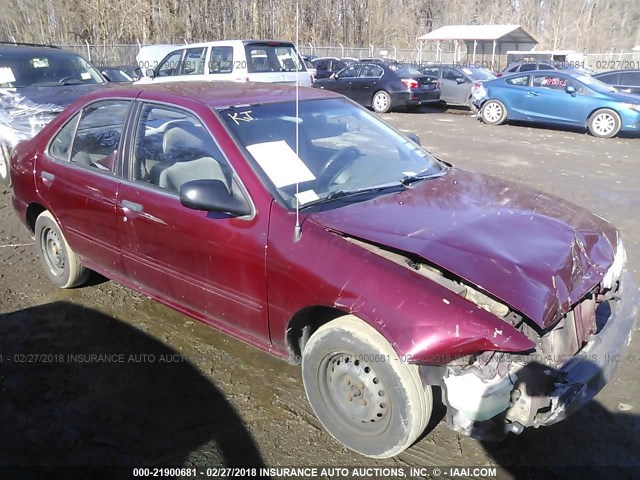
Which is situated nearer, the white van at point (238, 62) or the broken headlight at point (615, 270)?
the broken headlight at point (615, 270)

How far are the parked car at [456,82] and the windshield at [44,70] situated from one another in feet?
39.5

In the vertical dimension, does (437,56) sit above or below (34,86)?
above

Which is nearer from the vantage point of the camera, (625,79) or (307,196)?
(307,196)

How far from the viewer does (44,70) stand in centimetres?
849

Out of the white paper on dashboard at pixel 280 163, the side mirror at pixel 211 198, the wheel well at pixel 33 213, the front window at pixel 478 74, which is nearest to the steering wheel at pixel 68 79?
the wheel well at pixel 33 213

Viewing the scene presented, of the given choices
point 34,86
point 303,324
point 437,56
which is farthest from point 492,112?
point 437,56

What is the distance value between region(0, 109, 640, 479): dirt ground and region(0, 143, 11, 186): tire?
3.35 metres

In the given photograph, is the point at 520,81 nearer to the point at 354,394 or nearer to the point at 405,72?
the point at 405,72

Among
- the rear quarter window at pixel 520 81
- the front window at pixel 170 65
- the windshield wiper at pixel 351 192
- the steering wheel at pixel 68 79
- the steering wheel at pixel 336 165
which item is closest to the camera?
the windshield wiper at pixel 351 192

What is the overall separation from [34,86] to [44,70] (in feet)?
1.53

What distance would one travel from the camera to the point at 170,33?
31.2 meters

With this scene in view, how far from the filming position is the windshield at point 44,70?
8.21 m

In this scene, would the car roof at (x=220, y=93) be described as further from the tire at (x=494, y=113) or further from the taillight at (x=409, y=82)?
the taillight at (x=409, y=82)

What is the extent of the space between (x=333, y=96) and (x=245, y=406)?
2196 millimetres
